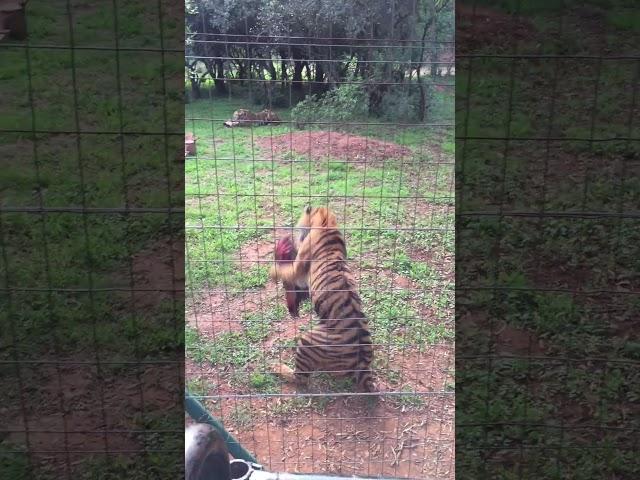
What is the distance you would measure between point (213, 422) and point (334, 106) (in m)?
1.17

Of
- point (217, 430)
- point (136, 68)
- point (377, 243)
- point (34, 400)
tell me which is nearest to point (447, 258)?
point (377, 243)

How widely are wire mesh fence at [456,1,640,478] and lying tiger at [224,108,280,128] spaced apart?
684mm

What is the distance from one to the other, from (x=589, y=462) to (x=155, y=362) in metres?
1.35

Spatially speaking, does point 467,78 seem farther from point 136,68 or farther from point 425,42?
point 136,68

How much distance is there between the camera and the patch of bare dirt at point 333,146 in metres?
2.41

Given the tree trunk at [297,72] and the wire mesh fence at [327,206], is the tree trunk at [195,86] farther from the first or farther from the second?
the tree trunk at [297,72]

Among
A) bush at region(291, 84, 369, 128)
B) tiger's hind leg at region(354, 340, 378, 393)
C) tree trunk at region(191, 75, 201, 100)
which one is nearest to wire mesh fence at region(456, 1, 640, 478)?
bush at region(291, 84, 369, 128)

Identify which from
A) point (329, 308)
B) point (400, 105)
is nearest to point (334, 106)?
point (400, 105)

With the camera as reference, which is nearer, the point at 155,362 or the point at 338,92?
the point at 155,362

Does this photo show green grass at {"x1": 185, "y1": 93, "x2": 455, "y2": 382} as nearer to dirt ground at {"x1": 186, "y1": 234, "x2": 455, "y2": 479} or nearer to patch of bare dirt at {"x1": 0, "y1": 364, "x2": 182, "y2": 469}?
dirt ground at {"x1": 186, "y1": 234, "x2": 455, "y2": 479}

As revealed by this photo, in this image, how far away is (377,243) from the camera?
8.84 feet

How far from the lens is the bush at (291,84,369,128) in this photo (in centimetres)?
220

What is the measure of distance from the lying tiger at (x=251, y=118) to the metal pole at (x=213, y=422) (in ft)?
3.24

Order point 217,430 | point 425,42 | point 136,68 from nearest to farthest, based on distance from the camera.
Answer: point 136,68 < point 425,42 < point 217,430
